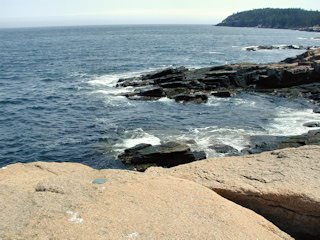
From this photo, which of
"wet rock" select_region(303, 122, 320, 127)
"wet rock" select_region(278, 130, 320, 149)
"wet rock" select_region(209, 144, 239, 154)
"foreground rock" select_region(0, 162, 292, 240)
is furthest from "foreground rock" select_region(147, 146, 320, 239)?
"wet rock" select_region(303, 122, 320, 127)

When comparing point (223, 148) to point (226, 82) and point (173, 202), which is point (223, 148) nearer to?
point (173, 202)

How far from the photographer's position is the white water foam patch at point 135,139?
61.2 feet

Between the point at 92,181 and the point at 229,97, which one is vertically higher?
the point at 92,181

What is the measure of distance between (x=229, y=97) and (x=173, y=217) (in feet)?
90.4

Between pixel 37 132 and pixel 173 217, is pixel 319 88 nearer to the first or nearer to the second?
pixel 37 132

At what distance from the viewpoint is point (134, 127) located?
2233cm

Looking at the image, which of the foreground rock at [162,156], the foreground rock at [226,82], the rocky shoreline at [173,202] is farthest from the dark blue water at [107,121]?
the rocky shoreline at [173,202]

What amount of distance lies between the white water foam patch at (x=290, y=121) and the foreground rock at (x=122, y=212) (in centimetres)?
1542

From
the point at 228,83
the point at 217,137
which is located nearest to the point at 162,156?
the point at 217,137

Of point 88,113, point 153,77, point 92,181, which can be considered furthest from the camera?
point 153,77

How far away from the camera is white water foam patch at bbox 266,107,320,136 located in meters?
20.5

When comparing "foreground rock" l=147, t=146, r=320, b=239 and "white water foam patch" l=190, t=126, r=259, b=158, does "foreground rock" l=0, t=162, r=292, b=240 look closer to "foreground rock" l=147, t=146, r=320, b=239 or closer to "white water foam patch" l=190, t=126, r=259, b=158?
"foreground rock" l=147, t=146, r=320, b=239

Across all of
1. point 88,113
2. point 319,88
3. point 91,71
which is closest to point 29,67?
point 91,71

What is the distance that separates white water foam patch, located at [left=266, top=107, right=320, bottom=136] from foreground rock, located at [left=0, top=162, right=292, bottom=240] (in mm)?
15424
